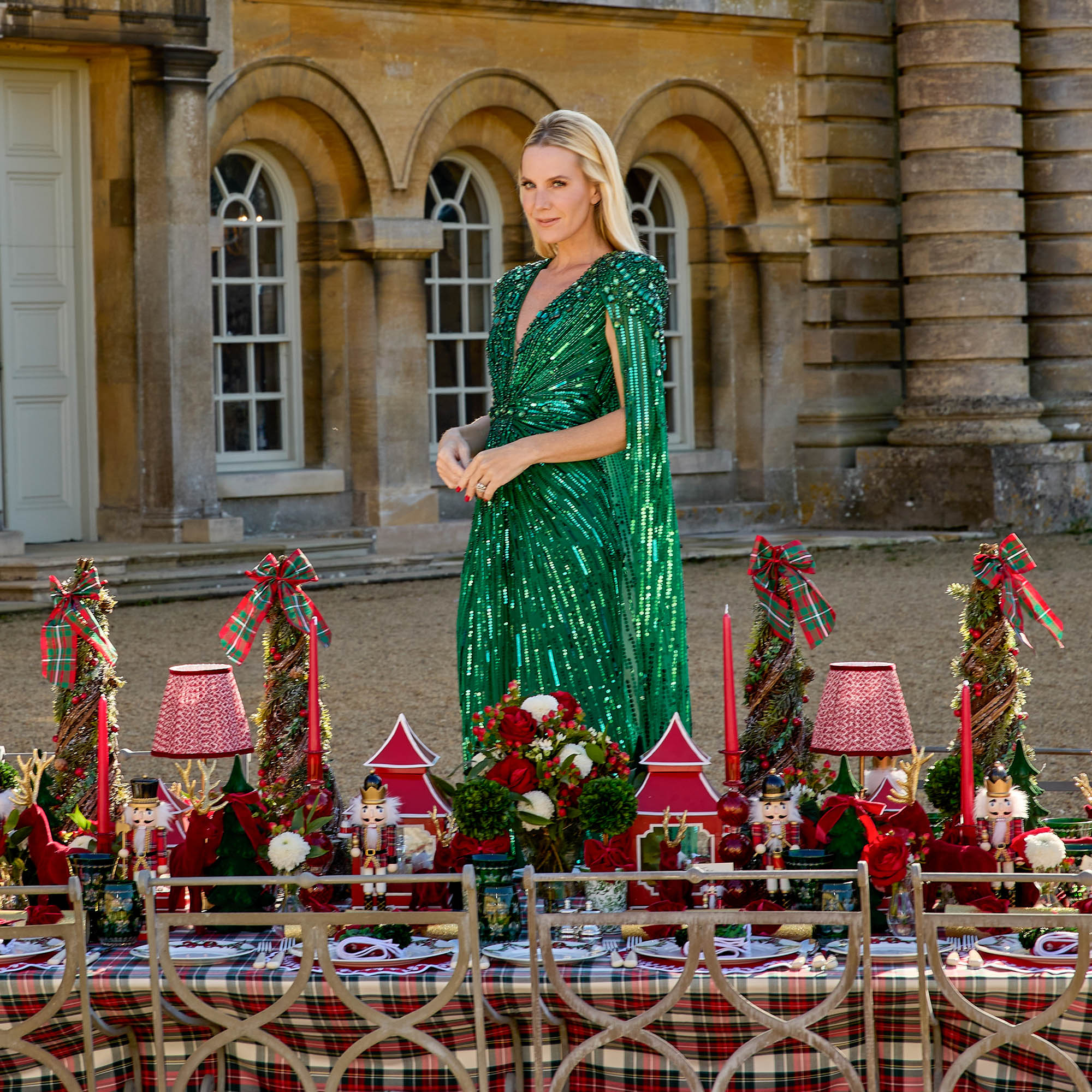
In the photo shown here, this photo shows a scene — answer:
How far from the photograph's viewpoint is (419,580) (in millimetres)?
12422

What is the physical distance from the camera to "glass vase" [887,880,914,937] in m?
3.03

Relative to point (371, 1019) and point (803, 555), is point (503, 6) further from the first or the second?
point (371, 1019)

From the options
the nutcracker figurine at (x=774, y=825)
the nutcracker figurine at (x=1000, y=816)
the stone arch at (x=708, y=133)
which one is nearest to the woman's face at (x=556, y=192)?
the nutcracker figurine at (x=774, y=825)

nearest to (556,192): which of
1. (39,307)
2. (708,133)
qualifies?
(39,307)

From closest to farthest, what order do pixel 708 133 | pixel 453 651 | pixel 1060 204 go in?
pixel 453 651 < pixel 708 133 < pixel 1060 204

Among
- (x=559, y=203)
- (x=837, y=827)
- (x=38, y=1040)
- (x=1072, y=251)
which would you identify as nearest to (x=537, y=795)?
(x=837, y=827)

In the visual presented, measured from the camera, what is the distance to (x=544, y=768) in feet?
10.3

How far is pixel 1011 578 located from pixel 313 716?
1.25m

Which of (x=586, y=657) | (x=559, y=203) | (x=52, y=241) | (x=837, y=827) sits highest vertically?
(x=52, y=241)

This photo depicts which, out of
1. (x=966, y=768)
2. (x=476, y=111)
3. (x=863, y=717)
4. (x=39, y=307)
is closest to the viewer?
(x=966, y=768)

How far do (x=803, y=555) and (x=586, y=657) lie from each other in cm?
45

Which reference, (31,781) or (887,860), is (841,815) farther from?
(31,781)

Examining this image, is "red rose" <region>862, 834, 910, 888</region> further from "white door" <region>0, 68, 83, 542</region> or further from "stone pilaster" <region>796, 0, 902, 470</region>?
"stone pilaster" <region>796, 0, 902, 470</region>

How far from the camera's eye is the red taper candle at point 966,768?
3230 mm
